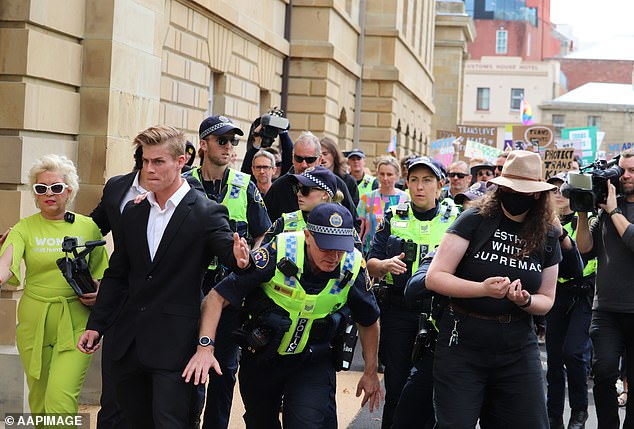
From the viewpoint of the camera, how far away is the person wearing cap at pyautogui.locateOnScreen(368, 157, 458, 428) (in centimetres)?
764

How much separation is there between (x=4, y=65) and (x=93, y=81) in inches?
46.9

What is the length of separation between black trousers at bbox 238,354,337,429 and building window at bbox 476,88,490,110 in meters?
90.9

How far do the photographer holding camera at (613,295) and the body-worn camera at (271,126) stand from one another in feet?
8.70

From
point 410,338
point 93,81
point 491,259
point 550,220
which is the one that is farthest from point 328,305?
point 93,81

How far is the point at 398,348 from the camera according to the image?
25.1 ft

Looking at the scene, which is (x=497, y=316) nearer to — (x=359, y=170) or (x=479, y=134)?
(x=359, y=170)

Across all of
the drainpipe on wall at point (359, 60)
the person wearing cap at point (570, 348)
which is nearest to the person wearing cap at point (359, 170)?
the person wearing cap at point (570, 348)

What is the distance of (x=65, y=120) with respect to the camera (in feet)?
33.8

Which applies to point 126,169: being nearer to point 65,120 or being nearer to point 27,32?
point 65,120

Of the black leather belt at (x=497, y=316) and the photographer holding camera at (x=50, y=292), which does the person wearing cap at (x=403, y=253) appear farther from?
the photographer holding camera at (x=50, y=292)

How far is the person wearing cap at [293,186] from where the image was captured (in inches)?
345

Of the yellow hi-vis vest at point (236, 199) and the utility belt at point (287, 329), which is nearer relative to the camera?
the utility belt at point (287, 329)

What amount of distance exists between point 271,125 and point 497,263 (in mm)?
3915

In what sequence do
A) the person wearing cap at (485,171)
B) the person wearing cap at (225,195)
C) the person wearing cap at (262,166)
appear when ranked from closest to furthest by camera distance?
the person wearing cap at (225,195)
the person wearing cap at (262,166)
the person wearing cap at (485,171)
